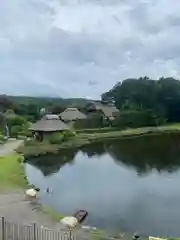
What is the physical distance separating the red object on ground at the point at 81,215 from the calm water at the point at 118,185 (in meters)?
0.23

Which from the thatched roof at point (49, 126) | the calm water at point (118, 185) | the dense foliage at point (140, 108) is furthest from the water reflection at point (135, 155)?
the dense foliage at point (140, 108)

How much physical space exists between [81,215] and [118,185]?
5875 mm

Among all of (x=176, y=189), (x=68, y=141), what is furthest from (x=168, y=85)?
(x=176, y=189)

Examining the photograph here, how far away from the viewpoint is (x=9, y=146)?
30.7 metres

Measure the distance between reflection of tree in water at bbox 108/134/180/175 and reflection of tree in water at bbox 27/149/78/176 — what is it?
317 cm

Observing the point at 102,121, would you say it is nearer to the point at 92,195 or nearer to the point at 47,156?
the point at 47,156

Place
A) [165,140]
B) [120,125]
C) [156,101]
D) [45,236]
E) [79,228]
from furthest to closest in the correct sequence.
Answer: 1. [156,101]
2. [120,125]
3. [165,140]
4. [79,228]
5. [45,236]

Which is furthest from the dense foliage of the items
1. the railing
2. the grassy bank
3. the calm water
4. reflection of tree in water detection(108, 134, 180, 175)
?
the railing

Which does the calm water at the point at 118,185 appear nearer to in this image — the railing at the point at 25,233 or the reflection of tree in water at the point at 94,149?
the reflection of tree in water at the point at 94,149

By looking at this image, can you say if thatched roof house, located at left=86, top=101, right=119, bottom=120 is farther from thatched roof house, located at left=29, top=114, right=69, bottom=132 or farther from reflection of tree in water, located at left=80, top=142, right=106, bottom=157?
thatched roof house, located at left=29, top=114, right=69, bottom=132

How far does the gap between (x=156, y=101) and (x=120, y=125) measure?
23.4ft

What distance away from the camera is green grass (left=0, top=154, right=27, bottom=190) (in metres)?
17.0

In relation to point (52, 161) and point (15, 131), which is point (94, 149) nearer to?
point (52, 161)

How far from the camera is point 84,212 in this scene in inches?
524
